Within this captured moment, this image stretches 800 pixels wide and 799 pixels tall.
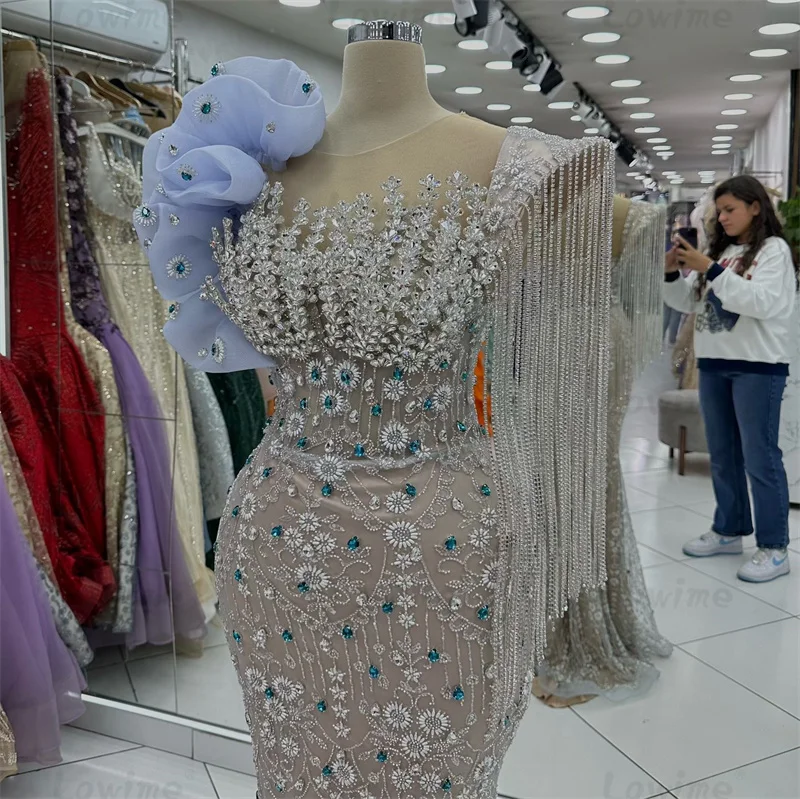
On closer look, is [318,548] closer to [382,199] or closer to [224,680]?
[382,199]

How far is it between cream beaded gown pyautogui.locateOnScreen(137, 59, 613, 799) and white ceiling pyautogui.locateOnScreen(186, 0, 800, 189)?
109cm

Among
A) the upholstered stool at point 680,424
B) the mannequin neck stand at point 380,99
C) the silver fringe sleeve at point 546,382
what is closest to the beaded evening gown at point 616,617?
the upholstered stool at point 680,424

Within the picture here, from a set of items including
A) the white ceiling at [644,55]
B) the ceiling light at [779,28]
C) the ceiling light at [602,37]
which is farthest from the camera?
the ceiling light at [602,37]

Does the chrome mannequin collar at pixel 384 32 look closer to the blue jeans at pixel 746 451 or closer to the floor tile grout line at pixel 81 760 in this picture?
the blue jeans at pixel 746 451

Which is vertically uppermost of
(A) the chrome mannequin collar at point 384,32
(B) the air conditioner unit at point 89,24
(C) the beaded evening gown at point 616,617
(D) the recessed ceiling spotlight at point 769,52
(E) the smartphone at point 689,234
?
(D) the recessed ceiling spotlight at point 769,52

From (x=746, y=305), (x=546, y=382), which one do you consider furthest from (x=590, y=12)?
(x=546, y=382)

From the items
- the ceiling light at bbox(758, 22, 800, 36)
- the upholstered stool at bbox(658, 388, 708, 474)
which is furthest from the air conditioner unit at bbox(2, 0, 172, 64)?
the ceiling light at bbox(758, 22, 800, 36)

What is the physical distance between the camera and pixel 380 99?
1123 millimetres

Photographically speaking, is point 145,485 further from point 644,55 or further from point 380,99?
A: point 644,55

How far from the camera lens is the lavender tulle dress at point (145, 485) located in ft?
7.10

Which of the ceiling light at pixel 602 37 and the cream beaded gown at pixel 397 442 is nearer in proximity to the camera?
the cream beaded gown at pixel 397 442

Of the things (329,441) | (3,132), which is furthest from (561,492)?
(3,132)

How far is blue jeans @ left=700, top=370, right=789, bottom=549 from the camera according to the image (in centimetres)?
238

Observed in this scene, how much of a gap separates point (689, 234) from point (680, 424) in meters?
0.75
